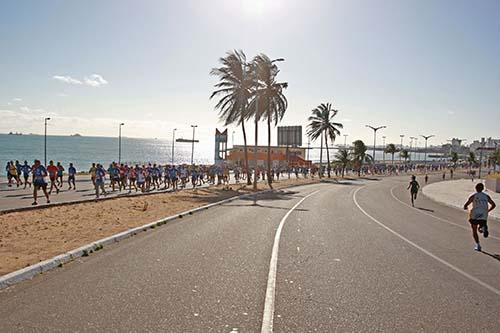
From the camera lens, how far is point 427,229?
42.7ft

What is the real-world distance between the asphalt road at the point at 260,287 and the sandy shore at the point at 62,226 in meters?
0.83

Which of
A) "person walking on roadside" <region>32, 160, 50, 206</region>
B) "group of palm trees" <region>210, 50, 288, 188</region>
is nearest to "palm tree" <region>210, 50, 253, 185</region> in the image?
"group of palm trees" <region>210, 50, 288, 188</region>

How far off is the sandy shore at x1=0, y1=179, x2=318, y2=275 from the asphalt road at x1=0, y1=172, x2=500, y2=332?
0.83 metres

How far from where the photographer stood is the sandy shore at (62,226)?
7546 millimetres

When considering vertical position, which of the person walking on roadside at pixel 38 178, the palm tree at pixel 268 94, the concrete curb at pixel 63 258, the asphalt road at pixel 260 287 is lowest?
the asphalt road at pixel 260 287

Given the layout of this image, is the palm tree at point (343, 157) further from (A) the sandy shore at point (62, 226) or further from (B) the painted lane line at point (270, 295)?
(B) the painted lane line at point (270, 295)

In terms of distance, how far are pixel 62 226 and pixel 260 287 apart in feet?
22.1

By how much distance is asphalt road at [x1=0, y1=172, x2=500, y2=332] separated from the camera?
465 cm

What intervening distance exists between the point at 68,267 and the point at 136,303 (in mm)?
2397

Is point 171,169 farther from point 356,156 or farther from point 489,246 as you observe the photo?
point 356,156

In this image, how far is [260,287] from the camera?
19.6ft

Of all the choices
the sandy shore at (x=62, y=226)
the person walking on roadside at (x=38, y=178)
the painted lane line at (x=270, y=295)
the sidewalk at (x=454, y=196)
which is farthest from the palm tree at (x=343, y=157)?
the painted lane line at (x=270, y=295)

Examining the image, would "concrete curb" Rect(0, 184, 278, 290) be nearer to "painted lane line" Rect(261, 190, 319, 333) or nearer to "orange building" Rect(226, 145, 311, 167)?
"painted lane line" Rect(261, 190, 319, 333)

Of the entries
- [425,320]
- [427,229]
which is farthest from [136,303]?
[427,229]
